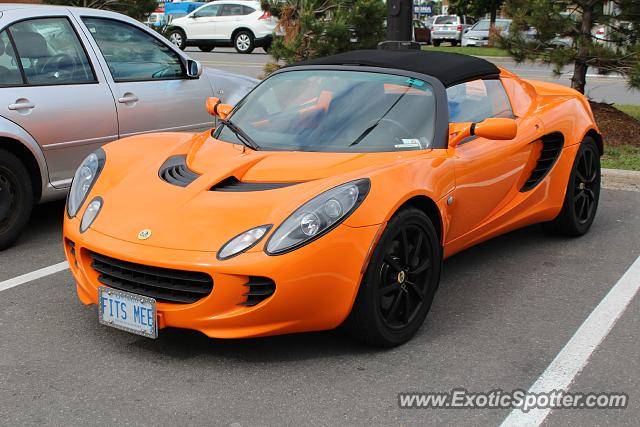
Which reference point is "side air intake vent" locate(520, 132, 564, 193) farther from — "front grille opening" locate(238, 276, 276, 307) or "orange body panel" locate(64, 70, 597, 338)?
"front grille opening" locate(238, 276, 276, 307)

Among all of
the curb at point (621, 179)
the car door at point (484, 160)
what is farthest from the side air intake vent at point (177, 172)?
the curb at point (621, 179)

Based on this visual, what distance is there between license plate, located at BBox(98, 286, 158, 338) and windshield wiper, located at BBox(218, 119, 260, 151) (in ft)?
3.86

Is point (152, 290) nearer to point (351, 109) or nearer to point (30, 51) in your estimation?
point (351, 109)

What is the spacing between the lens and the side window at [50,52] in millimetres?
5723

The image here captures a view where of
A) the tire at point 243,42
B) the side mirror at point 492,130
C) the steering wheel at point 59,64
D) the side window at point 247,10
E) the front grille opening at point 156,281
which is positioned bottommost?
the tire at point 243,42

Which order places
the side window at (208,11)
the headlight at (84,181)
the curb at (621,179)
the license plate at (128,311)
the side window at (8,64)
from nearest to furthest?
the license plate at (128,311)
the headlight at (84,181)
the side window at (8,64)
the curb at (621,179)
the side window at (208,11)

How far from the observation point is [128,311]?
3.67 m

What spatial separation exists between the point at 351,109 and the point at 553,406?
194cm

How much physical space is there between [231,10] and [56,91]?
20465mm

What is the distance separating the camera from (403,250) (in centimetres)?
390

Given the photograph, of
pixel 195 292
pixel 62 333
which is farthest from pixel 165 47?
pixel 195 292

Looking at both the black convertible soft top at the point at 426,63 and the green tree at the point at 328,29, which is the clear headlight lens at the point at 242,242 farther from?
the green tree at the point at 328,29

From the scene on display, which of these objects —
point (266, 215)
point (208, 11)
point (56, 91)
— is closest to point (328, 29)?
point (56, 91)

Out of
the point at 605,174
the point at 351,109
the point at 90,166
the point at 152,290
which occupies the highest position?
the point at 351,109
